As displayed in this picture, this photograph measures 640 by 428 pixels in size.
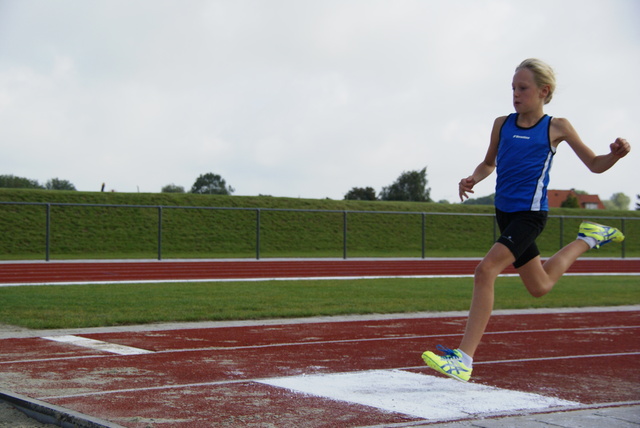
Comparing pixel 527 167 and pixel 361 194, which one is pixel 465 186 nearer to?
pixel 527 167

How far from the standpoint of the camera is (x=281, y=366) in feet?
22.8

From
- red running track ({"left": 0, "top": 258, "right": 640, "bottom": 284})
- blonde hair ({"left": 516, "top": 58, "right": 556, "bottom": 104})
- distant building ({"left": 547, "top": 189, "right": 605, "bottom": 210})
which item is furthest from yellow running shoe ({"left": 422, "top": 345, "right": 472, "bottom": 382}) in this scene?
distant building ({"left": 547, "top": 189, "right": 605, "bottom": 210})

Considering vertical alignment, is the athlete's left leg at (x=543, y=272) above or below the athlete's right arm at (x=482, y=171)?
below

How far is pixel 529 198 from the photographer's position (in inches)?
200

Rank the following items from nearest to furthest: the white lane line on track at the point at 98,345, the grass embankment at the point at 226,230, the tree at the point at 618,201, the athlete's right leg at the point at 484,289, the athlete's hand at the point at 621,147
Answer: the athlete's hand at the point at 621,147 → the athlete's right leg at the point at 484,289 → the white lane line on track at the point at 98,345 → the grass embankment at the point at 226,230 → the tree at the point at 618,201

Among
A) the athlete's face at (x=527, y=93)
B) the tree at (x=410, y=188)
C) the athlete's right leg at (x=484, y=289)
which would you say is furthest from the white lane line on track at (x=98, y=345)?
the tree at (x=410, y=188)

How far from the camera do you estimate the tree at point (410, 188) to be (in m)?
73.6

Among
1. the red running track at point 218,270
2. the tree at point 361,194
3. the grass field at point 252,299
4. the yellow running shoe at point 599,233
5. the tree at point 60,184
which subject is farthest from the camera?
the tree at point 361,194

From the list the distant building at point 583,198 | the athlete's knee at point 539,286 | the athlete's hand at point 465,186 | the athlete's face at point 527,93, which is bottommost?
the athlete's knee at point 539,286

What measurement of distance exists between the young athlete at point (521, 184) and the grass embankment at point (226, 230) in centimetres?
2364

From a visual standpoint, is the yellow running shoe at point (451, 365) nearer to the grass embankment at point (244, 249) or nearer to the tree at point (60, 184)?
the grass embankment at point (244, 249)

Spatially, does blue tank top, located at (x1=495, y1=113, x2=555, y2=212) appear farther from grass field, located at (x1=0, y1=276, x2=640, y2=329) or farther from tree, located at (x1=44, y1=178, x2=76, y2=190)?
tree, located at (x1=44, y1=178, x2=76, y2=190)

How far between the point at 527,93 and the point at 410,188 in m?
70.4

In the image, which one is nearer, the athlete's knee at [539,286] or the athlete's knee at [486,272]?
the athlete's knee at [486,272]
